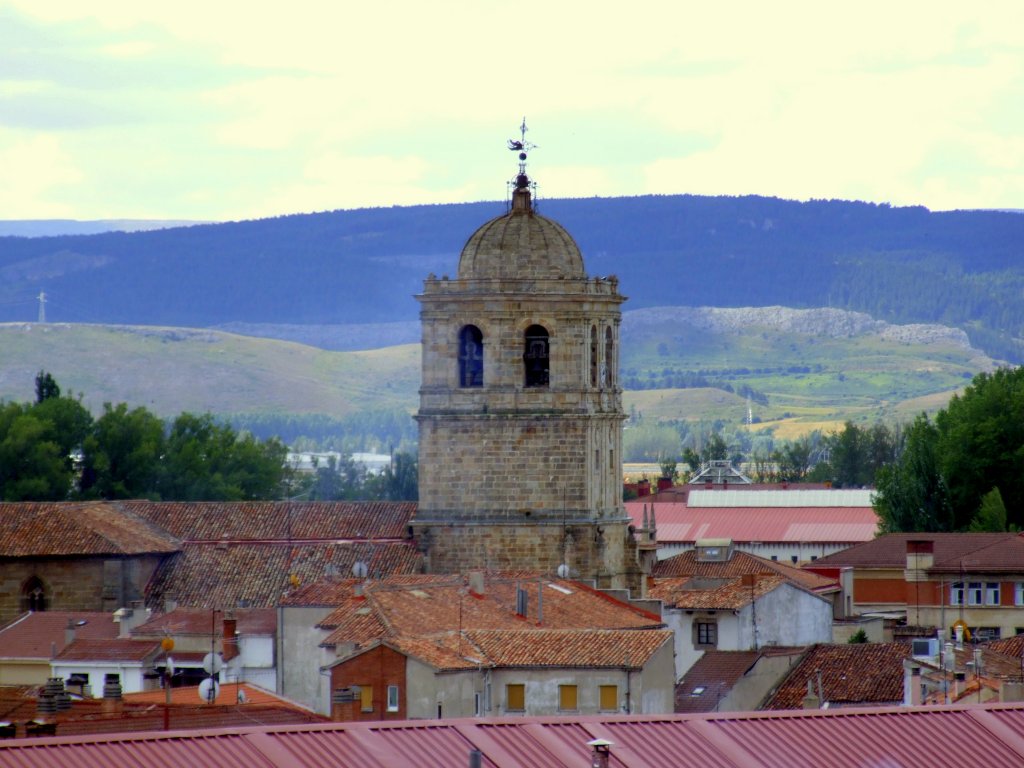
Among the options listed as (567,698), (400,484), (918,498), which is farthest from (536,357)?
(400,484)

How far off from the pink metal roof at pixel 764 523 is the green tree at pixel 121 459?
17.0 meters

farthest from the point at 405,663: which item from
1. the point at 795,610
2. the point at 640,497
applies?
the point at 640,497

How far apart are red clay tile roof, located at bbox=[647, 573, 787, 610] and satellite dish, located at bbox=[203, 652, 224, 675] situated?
16427 millimetres

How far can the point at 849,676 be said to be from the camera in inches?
2360

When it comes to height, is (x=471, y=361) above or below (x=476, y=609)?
above

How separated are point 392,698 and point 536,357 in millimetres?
20434

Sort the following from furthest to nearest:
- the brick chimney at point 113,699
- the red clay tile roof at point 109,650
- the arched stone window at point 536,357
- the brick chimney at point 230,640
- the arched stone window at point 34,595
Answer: the arched stone window at point 536,357 → the arched stone window at point 34,595 → the red clay tile roof at point 109,650 → the brick chimney at point 230,640 → the brick chimney at point 113,699

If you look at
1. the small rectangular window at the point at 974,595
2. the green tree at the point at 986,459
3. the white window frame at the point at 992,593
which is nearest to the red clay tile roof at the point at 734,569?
the small rectangular window at the point at 974,595

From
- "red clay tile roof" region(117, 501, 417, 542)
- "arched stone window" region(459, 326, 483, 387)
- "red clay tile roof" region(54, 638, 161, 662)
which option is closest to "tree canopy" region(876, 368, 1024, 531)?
"arched stone window" region(459, 326, 483, 387)

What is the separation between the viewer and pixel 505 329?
7106 centimetres

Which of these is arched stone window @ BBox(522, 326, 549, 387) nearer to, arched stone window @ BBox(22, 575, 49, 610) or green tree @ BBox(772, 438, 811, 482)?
arched stone window @ BBox(22, 575, 49, 610)

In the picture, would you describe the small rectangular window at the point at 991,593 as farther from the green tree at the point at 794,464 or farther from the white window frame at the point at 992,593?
the green tree at the point at 794,464

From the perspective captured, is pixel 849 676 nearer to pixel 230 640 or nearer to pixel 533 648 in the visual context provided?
pixel 533 648

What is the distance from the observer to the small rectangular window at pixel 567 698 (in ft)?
175
